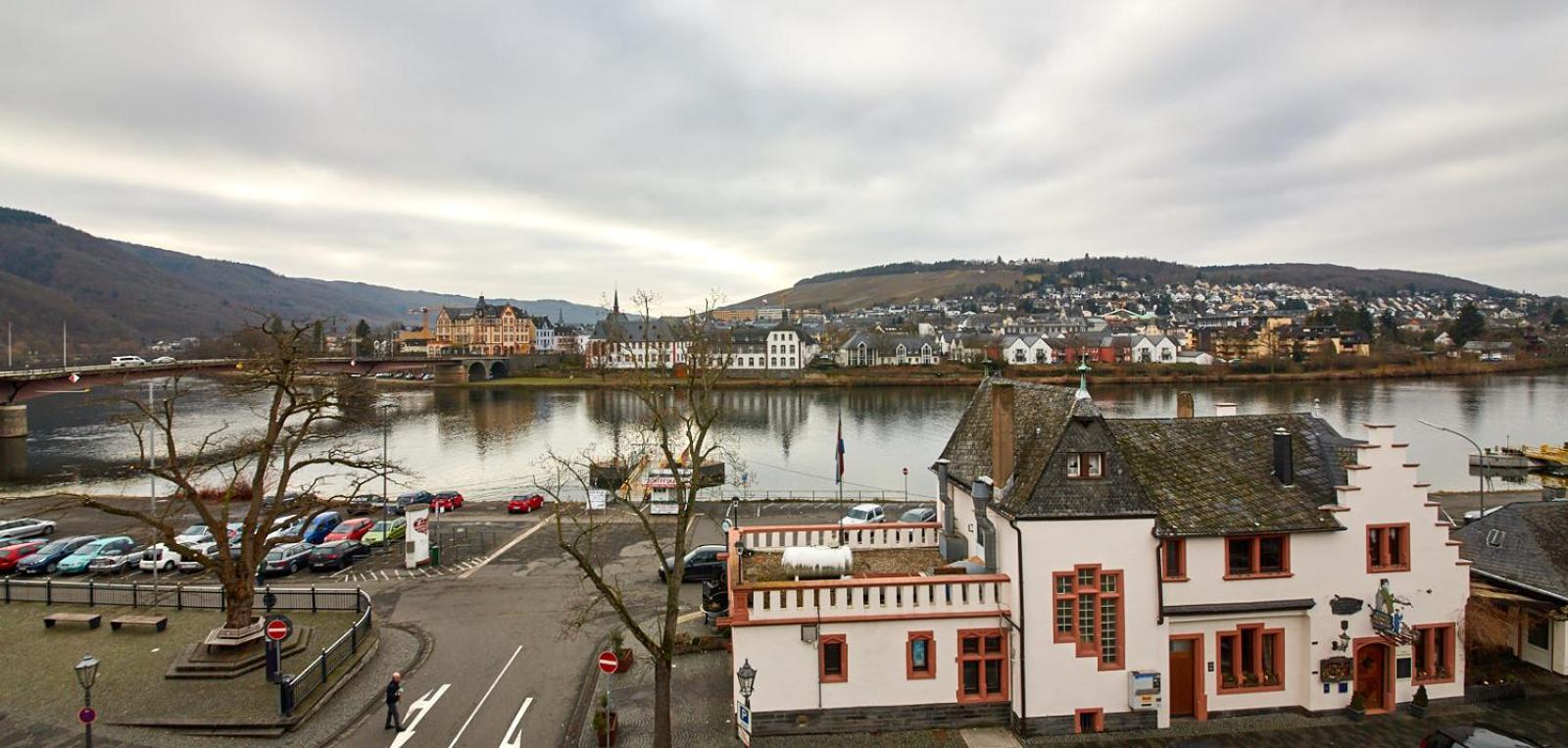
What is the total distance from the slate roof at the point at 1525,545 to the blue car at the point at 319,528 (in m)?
40.7

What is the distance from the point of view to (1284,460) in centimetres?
1761

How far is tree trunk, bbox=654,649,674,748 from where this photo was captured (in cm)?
1482

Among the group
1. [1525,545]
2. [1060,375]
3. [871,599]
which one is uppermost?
[1060,375]

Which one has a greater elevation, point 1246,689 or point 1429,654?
point 1429,654

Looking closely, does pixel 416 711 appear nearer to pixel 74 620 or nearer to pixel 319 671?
pixel 319 671

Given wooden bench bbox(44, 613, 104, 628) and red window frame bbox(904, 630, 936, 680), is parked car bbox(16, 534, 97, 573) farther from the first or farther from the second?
red window frame bbox(904, 630, 936, 680)

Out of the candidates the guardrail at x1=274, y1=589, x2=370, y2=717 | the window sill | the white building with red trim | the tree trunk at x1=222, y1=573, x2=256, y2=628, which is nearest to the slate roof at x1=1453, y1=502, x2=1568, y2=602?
the white building with red trim

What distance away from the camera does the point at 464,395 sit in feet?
399

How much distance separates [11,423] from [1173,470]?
3920 inches

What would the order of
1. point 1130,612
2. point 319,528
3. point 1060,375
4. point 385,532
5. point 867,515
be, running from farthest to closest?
point 1060,375
point 319,528
point 867,515
point 385,532
point 1130,612

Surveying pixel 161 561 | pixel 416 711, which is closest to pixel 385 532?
pixel 161 561

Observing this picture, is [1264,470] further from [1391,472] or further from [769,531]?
[769,531]

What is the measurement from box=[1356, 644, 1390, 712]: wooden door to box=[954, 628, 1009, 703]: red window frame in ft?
25.2

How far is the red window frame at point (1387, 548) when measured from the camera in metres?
16.7
